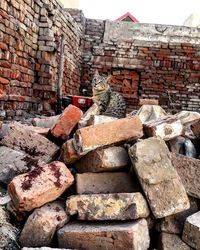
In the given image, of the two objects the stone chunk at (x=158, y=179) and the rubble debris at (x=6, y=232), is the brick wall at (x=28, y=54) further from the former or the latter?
the stone chunk at (x=158, y=179)

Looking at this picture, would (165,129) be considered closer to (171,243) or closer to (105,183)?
(105,183)

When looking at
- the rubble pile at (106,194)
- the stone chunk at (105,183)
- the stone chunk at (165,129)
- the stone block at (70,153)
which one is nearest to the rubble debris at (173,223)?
the rubble pile at (106,194)

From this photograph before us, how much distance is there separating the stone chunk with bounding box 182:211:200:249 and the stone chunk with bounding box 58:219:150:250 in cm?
31

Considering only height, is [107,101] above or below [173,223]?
above

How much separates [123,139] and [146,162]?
35 centimetres

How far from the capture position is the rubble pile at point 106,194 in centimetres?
234

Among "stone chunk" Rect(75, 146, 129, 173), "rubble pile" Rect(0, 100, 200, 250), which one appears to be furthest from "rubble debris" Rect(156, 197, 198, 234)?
"stone chunk" Rect(75, 146, 129, 173)

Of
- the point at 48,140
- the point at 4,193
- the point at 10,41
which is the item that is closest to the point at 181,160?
the point at 48,140

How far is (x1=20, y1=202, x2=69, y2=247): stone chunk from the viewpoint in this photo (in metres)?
2.34

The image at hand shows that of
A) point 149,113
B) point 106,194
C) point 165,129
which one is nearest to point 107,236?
point 106,194

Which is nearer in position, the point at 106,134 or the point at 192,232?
the point at 192,232

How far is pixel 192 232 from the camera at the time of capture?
2355 millimetres

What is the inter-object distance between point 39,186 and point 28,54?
3.84m

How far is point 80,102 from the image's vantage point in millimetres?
6961
